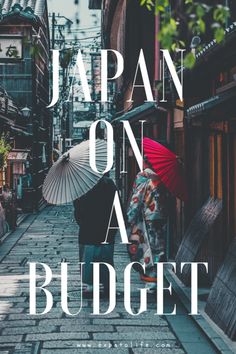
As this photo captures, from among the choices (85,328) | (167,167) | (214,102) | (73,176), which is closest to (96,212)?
(73,176)

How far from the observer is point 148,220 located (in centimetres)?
1197

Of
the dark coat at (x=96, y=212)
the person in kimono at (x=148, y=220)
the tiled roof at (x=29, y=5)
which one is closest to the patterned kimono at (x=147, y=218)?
the person in kimono at (x=148, y=220)

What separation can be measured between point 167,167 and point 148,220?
0.92 metres

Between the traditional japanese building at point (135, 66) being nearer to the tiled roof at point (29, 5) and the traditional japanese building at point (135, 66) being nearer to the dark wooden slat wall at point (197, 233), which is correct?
the dark wooden slat wall at point (197, 233)

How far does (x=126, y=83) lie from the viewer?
32.2 m

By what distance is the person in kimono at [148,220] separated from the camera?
1191 cm

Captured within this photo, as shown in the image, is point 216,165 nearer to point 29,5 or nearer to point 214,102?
point 214,102

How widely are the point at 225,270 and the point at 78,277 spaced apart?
16.6 feet

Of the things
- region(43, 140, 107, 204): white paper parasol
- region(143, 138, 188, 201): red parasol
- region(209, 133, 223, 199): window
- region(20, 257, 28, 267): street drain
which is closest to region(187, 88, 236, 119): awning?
region(143, 138, 188, 201): red parasol

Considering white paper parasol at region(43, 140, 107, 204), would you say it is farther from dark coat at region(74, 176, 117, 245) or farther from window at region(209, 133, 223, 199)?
window at region(209, 133, 223, 199)

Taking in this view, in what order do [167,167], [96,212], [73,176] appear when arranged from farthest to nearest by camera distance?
1. [96,212]
2. [167,167]
3. [73,176]

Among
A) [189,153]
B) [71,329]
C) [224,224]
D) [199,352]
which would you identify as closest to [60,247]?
[189,153]

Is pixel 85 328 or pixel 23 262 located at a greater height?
pixel 85 328

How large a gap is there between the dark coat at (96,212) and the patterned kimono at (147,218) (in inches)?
14.5
